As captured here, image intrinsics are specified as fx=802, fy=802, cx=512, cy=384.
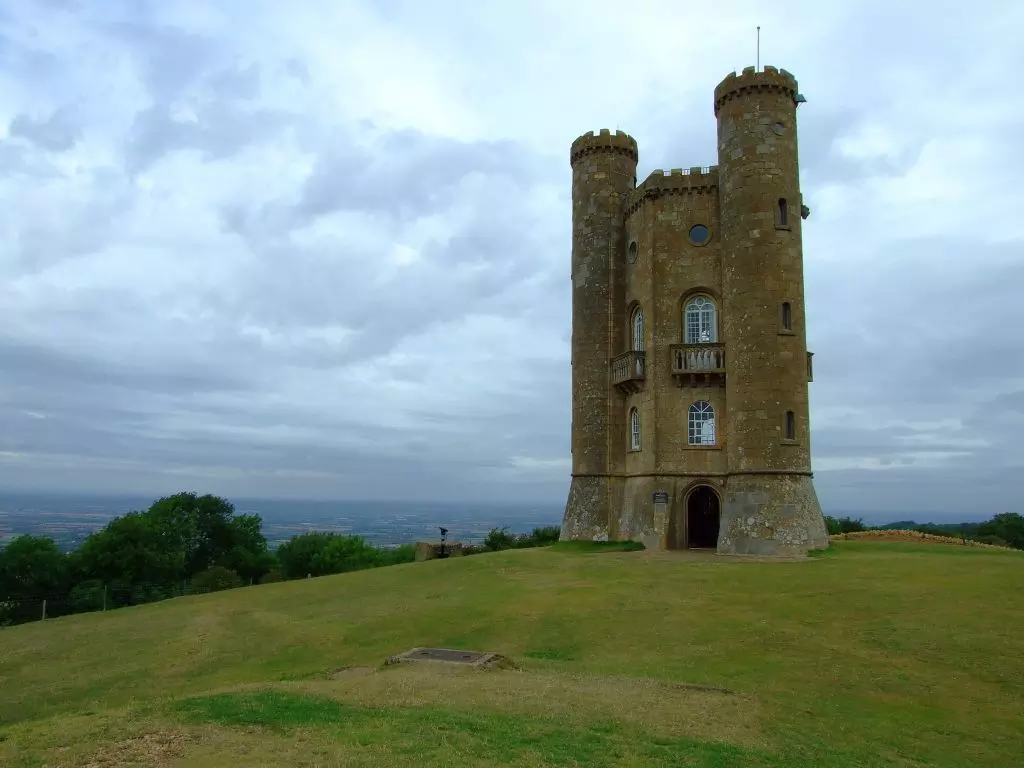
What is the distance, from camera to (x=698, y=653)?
642 inches

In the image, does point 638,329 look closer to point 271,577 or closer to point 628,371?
point 628,371

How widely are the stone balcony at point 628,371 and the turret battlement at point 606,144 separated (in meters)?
10.7

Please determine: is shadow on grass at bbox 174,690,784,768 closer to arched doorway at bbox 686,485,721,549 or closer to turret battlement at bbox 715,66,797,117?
arched doorway at bbox 686,485,721,549

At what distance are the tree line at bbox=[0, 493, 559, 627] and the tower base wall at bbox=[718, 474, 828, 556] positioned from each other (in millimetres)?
15847

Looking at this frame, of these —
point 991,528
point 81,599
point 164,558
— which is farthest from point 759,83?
point 991,528

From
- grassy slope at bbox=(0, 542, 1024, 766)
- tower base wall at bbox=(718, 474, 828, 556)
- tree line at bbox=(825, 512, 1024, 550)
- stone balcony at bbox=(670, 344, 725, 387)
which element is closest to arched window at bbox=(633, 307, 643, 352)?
stone balcony at bbox=(670, 344, 725, 387)

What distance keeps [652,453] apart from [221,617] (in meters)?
18.7

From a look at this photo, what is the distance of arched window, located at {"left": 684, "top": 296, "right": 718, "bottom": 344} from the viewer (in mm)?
34688

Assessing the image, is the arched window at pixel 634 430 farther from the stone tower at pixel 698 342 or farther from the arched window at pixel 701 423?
the arched window at pixel 701 423

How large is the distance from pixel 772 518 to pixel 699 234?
12756mm

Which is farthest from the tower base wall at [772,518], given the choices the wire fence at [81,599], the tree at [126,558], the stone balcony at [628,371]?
the tree at [126,558]

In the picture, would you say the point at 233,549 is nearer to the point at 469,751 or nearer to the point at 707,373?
the point at 707,373

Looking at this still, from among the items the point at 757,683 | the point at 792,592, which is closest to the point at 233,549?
the point at 792,592

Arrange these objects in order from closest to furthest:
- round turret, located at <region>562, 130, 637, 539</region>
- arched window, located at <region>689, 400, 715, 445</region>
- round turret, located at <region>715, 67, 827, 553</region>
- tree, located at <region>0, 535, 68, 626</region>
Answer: round turret, located at <region>715, 67, 827, 553</region>, arched window, located at <region>689, 400, 715, 445</region>, round turret, located at <region>562, 130, 637, 539</region>, tree, located at <region>0, 535, 68, 626</region>
